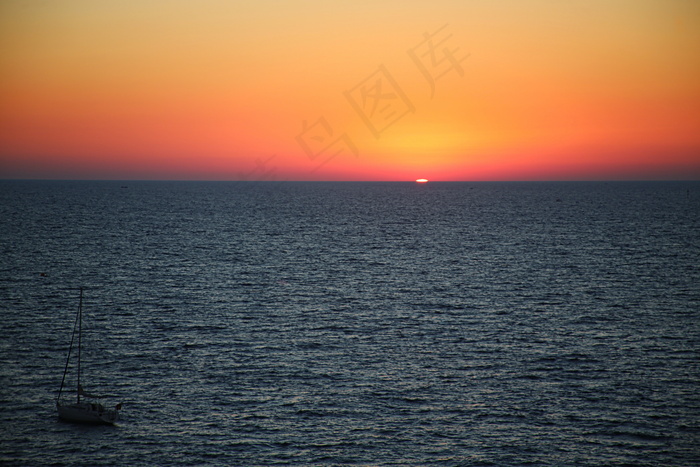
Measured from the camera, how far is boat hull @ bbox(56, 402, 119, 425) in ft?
186

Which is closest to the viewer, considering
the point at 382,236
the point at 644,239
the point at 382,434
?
the point at 382,434

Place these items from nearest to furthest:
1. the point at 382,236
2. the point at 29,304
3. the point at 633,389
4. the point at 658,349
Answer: the point at 633,389 < the point at 658,349 < the point at 29,304 < the point at 382,236

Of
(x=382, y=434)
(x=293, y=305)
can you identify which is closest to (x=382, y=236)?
(x=293, y=305)

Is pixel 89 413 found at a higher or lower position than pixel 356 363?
higher

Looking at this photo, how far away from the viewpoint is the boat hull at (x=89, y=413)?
56562 mm

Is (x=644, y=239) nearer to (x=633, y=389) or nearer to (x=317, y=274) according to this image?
(x=317, y=274)

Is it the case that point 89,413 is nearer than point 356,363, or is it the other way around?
point 89,413

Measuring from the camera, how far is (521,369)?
7038 cm

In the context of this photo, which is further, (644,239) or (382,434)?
(644,239)

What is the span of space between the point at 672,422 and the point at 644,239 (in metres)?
131

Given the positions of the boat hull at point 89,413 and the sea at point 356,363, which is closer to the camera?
the sea at point 356,363

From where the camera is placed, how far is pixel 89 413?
56625 mm

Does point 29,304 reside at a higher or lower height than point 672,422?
higher

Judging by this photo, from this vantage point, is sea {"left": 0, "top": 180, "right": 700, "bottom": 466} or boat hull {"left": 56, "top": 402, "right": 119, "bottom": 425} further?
boat hull {"left": 56, "top": 402, "right": 119, "bottom": 425}
